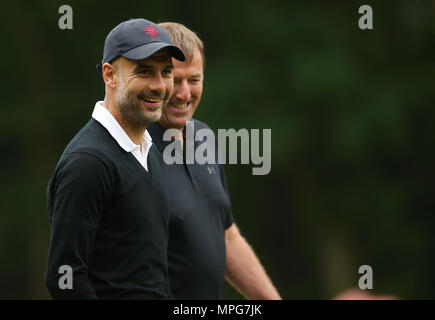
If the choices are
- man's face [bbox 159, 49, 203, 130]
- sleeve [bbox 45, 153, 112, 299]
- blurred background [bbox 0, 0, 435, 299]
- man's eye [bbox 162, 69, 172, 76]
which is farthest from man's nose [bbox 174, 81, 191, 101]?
blurred background [bbox 0, 0, 435, 299]

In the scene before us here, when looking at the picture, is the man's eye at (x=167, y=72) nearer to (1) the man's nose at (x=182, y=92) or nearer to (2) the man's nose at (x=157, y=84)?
(2) the man's nose at (x=157, y=84)

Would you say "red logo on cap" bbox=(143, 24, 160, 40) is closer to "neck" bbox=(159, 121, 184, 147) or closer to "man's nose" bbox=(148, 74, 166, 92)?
"man's nose" bbox=(148, 74, 166, 92)

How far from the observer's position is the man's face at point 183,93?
4.09 meters

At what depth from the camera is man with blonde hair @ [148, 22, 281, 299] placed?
13.0ft

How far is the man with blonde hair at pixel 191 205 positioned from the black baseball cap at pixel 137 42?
2.22 feet

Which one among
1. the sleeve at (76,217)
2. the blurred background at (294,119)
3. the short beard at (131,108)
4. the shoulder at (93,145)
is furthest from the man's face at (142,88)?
the blurred background at (294,119)

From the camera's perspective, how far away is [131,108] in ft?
Result: 11.1

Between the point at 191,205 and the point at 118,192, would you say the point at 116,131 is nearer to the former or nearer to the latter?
the point at 118,192

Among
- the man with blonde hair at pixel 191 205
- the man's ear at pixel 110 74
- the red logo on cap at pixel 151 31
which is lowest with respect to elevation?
the man with blonde hair at pixel 191 205

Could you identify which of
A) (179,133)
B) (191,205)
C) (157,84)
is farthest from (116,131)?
(179,133)

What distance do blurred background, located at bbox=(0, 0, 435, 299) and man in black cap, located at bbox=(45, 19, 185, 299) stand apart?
9.09 meters

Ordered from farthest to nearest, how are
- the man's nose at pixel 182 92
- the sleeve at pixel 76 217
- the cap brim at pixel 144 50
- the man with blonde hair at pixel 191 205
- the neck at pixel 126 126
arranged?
the man's nose at pixel 182 92
the man with blonde hair at pixel 191 205
the neck at pixel 126 126
the cap brim at pixel 144 50
the sleeve at pixel 76 217

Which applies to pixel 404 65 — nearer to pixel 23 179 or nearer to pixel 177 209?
pixel 23 179
